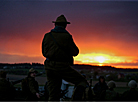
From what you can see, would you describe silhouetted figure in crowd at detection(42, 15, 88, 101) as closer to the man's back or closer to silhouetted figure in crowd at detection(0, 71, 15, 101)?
the man's back

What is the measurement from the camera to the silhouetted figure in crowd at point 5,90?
24.1 ft

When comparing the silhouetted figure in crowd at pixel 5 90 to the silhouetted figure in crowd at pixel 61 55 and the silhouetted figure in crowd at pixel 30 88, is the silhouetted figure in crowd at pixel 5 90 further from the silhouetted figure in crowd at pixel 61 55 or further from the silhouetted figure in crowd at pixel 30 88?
the silhouetted figure in crowd at pixel 61 55

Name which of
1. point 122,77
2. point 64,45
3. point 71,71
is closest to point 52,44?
point 64,45

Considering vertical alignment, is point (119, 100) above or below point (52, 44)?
below

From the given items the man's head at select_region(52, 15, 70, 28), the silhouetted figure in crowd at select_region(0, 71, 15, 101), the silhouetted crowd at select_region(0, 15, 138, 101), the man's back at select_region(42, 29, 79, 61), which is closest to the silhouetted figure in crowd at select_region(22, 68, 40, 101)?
the silhouetted figure in crowd at select_region(0, 71, 15, 101)

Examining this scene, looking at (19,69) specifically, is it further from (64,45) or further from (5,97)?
(64,45)

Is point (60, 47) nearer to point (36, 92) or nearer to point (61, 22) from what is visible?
point (61, 22)

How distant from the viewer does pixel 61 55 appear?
4945 mm

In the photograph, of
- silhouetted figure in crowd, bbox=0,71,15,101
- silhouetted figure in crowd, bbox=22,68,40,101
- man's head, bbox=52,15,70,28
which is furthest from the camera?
silhouetted figure in crowd, bbox=22,68,40,101

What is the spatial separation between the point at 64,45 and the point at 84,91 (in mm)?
919

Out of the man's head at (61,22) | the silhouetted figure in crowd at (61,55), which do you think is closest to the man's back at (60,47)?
the silhouetted figure in crowd at (61,55)

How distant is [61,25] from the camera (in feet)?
16.9

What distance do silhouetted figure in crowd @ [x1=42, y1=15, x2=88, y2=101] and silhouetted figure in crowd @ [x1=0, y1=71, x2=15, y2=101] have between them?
8.87ft

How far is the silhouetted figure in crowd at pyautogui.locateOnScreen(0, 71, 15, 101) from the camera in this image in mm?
7355
